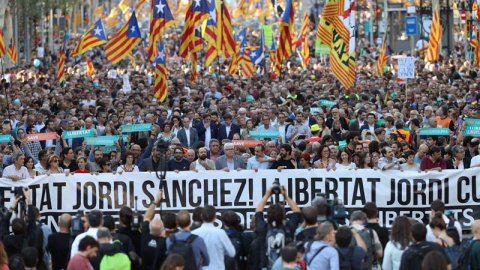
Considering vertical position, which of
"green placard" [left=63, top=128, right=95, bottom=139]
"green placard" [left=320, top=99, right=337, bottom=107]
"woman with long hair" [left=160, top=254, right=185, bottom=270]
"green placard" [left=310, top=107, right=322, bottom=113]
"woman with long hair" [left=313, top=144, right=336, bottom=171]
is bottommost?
"woman with long hair" [left=160, top=254, right=185, bottom=270]

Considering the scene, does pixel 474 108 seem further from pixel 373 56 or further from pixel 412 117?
pixel 373 56

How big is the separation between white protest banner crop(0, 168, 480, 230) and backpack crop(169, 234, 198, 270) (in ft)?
10.4

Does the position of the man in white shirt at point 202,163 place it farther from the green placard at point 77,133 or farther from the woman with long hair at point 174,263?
the woman with long hair at point 174,263

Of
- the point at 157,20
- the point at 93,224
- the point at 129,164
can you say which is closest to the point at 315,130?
the point at 129,164

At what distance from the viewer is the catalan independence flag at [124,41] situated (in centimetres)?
3102

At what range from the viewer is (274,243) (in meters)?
12.4

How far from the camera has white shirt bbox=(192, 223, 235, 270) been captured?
1232 centimetres

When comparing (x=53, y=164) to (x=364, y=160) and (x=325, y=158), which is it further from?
(x=364, y=160)

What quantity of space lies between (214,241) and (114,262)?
103 cm

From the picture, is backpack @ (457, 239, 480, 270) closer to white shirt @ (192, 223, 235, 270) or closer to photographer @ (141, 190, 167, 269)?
white shirt @ (192, 223, 235, 270)

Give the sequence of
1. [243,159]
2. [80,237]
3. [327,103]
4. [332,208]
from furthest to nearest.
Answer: [327,103] → [243,159] → [332,208] → [80,237]

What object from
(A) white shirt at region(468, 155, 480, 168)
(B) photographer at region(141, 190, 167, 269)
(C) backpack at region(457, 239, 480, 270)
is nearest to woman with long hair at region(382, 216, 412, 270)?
(C) backpack at region(457, 239, 480, 270)

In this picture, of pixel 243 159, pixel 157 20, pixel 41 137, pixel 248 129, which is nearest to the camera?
pixel 243 159

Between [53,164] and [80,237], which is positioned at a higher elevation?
[53,164]
